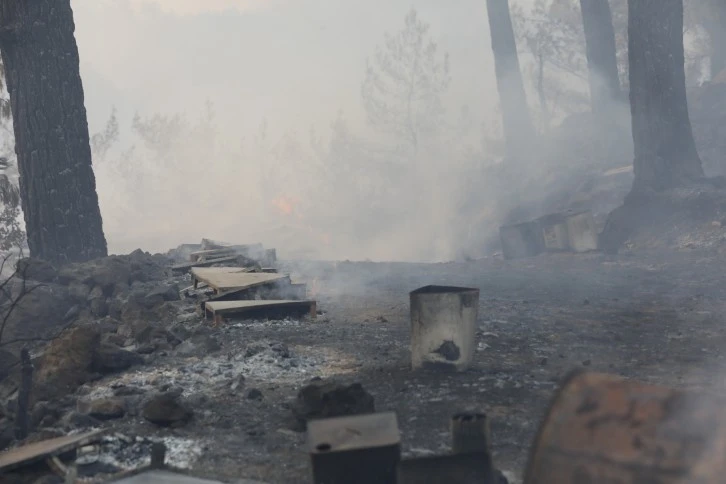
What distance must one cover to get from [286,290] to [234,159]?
41054mm

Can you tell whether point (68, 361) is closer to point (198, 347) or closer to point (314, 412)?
point (198, 347)

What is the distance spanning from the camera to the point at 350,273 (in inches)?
484

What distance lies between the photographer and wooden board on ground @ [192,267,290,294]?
25.5ft

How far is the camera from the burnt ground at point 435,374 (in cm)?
420

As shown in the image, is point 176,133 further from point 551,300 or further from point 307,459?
point 307,459

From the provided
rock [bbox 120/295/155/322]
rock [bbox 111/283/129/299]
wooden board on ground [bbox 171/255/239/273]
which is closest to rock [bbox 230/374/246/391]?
rock [bbox 120/295/155/322]

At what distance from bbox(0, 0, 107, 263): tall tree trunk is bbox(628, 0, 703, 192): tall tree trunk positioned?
A: 9.81 m

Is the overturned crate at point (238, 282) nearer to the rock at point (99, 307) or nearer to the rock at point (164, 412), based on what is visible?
the rock at point (99, 307)

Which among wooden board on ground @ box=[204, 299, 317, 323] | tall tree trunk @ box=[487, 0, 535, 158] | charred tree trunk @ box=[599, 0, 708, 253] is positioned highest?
tall tree trunk @ box=[487, 0, 535, 158]

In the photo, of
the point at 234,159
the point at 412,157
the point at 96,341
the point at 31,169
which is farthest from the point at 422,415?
the point at 234,159

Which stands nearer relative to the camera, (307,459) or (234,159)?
(307,459)

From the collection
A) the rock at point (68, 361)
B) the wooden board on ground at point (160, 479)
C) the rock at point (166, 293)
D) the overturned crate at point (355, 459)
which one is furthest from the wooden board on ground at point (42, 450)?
the rock at point (166, 293)

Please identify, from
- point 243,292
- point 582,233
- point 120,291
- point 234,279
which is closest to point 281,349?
point 243,292

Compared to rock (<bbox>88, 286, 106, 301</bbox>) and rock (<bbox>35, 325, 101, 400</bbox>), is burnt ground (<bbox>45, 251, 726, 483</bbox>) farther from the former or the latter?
rock (<bbox>88, 286, 106, 301</bbox>)
